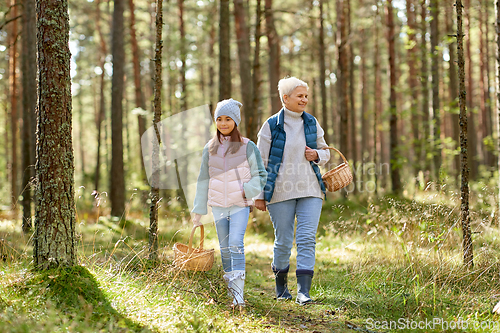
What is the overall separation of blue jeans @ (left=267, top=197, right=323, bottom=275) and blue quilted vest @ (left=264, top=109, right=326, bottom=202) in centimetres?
20

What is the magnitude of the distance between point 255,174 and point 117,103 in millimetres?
7282

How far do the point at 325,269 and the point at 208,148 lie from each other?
256cm

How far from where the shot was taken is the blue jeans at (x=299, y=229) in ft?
12.8

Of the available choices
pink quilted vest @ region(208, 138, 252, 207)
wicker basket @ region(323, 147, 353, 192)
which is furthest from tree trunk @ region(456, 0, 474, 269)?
pink quilted vest @ region(208, 138, 252, 207)

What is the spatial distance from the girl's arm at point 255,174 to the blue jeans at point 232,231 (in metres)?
0.19

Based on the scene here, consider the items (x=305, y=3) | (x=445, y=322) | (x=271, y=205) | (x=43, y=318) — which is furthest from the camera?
(x=305, y=3)

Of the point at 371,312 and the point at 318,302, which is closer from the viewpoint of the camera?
Result: the point at 371,312

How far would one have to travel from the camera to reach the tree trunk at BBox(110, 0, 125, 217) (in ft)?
32.3

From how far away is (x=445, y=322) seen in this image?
9.91ft

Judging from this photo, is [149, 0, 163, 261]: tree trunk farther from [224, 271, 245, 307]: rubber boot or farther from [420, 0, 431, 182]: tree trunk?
[420, 0, 431, 182]: tree trunk

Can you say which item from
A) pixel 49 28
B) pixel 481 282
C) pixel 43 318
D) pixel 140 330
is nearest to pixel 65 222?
pixel 43 318

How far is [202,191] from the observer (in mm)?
3916

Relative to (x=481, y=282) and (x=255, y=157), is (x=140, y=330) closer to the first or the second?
(x=255, y=157)

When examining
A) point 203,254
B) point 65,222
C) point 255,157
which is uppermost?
point 255,157
